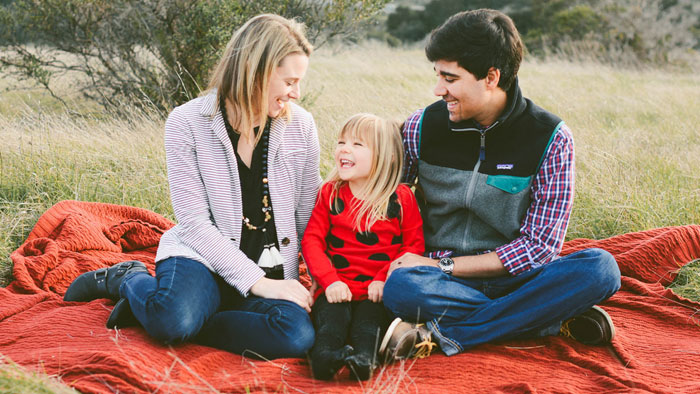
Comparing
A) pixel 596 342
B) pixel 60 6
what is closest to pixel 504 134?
pixel 596 342

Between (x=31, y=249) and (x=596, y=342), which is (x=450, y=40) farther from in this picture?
(x=31, y=249)

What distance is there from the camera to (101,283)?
3363 millimetres

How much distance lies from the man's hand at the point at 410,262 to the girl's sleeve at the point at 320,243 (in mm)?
284

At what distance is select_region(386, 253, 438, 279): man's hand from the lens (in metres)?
3.06

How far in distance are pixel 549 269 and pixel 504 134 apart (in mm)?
689

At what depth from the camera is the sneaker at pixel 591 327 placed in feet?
9.84

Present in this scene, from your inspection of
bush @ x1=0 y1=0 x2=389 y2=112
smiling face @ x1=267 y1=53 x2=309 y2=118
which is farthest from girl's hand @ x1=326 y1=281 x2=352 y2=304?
bush @ x1=0 y1=0 x2=389 y2=112

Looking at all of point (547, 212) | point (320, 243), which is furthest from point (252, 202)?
point (547, 212)


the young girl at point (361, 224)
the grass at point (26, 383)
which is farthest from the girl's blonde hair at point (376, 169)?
the grass at point (26, 383)

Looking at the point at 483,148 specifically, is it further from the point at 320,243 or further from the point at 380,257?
the point at 320,243

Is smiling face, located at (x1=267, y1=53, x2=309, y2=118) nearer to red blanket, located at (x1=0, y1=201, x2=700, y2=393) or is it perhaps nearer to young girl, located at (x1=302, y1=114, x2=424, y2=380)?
young girl, located at (x1=302, y1=114, x2=424, y2=380)

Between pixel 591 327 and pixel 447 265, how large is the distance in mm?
749

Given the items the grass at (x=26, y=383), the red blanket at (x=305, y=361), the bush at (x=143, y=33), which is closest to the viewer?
the grass at (x=26, y=383)

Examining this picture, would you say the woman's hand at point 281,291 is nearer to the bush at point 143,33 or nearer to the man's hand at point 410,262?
the man's hand at point 410,262
